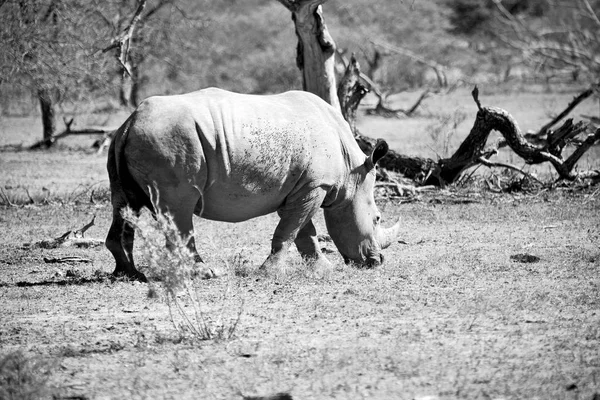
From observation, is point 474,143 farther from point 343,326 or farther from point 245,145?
point 343,326

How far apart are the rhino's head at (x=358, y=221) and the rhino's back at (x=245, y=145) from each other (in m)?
0.22

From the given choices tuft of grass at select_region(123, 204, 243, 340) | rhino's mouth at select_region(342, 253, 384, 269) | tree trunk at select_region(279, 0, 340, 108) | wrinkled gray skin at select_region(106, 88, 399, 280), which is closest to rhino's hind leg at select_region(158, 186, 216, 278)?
wrinkled gray skin at select_region(106, 88, 399, 280)

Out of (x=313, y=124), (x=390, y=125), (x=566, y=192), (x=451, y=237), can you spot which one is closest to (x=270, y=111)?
(x=313, y=124)

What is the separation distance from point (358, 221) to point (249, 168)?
1259 millimetres

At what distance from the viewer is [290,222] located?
8383mm

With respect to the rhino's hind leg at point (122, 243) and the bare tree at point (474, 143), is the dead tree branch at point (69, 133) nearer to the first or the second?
the bare tree at point (474, 143)

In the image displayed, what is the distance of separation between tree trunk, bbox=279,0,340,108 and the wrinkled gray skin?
3.93 m

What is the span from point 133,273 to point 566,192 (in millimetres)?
6582

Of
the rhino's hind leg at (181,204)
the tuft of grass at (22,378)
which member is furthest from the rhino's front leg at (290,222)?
the tuft of grass at (22,378)

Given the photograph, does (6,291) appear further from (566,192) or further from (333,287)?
(566,192)

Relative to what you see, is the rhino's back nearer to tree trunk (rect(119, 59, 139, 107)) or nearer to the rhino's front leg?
the rhino's front leg

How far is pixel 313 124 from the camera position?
8.38 metres

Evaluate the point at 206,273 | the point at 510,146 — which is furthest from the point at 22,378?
the point at 510,146

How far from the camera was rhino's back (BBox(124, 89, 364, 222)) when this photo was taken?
7.68 meters
